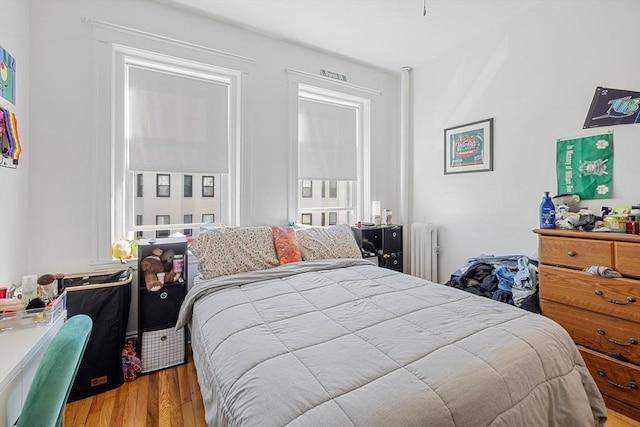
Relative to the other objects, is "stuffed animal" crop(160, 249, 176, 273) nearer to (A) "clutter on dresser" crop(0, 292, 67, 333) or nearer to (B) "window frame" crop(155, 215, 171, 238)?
(B) "window frame" crop(155, 215, 171, 238)

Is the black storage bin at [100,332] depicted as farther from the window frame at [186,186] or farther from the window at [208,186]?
the window at [208,186]

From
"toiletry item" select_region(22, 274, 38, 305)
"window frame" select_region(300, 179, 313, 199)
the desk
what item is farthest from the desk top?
Result: "window frame" select_region(300, 179, 313, 199)

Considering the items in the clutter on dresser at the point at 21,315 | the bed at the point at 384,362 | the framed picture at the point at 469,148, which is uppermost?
the framed picture at the point at 469,148

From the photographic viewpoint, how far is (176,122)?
2592 mm

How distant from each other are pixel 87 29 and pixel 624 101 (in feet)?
12.8

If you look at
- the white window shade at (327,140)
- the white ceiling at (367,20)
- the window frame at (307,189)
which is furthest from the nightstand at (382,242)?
the white ceiling at (367,20)

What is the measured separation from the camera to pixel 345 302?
1676mm

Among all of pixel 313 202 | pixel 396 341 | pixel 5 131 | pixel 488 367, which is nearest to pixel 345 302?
pixel 396 341

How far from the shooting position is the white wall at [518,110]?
208 cm

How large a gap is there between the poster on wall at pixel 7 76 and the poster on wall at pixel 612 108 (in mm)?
3786

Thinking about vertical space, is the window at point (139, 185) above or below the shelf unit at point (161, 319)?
above

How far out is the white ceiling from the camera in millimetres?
2477

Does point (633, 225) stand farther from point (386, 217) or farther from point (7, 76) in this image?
point (7, 76)

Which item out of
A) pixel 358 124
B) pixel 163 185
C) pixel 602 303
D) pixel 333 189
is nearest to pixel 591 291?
pixel 602 303
